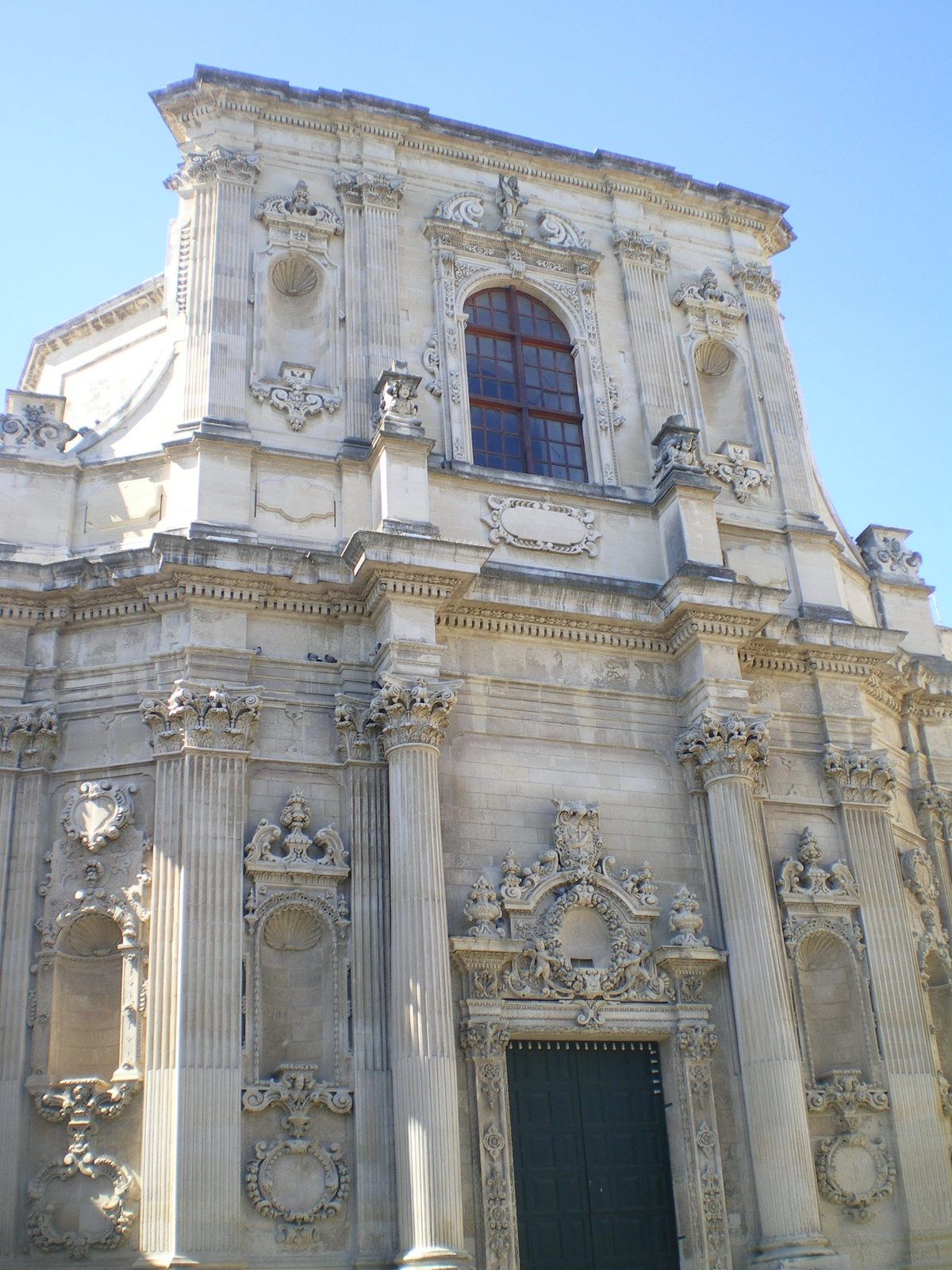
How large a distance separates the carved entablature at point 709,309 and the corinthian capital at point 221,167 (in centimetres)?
611

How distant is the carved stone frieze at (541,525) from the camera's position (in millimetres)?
16047

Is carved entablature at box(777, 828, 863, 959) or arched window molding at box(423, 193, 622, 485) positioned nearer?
carved entablature at box(777, 828, 863, 959)

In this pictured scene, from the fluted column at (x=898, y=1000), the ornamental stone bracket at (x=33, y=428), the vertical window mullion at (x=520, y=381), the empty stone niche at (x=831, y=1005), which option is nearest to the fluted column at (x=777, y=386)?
the vertical window mullion at (x=520, y=381)

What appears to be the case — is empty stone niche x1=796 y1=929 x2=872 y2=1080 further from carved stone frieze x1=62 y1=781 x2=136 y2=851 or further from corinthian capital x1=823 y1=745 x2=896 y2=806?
carved stone frieze x1=62 y1=781 x2=136 y2=851

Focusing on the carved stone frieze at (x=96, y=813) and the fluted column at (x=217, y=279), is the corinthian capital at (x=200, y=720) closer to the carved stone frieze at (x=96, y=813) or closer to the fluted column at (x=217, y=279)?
the carved stone frieze at (x=96, y=813)

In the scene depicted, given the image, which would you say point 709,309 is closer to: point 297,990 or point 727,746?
point 727,746

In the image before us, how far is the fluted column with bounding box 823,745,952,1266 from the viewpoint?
1413 centimetres

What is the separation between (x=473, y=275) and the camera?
17906 millimetres

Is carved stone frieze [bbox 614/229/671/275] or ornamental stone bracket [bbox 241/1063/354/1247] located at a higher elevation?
carved stone frieze [bbox 614/229/671/275]

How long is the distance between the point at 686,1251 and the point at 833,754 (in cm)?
590

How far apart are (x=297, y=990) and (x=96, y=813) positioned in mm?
2683

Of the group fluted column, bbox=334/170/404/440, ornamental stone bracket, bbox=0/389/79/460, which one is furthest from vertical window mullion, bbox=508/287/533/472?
ornamental stone bracket, bbox=0/389/79/460

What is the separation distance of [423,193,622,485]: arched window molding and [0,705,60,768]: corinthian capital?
599 centimetres

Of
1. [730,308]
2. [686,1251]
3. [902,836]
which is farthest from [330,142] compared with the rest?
[686,1251]
